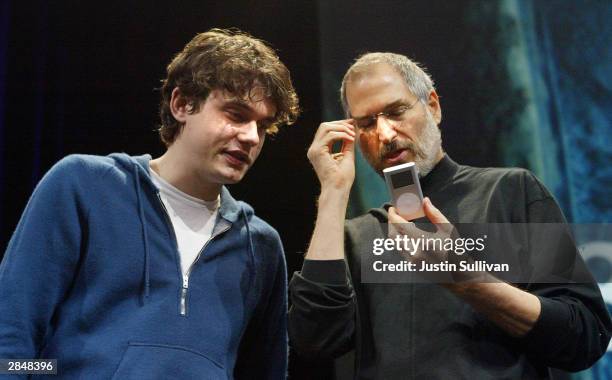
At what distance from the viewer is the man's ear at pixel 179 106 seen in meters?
1.50

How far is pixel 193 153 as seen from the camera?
4.63 feet

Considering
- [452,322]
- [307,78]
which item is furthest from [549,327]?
[307,78]

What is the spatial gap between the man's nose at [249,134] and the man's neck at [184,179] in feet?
0.42

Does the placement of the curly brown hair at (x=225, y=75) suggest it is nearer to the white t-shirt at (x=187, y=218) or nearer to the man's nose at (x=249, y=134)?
the man's nose at (x=249, y=134)

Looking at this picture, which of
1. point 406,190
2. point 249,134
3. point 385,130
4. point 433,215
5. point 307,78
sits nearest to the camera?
point 433,215

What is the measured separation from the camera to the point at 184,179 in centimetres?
143

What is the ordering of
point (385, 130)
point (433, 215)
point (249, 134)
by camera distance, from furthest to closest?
1. point (385, 130)
2. point (249, 134)
3. point (433, 215)

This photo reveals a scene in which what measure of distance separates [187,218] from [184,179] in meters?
0.09

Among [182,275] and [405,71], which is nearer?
[182,275]

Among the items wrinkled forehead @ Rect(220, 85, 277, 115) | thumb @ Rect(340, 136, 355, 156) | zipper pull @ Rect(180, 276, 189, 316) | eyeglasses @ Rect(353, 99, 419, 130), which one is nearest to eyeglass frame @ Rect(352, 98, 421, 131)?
eyeglasses @ Rect(353, 99, 419, 130)

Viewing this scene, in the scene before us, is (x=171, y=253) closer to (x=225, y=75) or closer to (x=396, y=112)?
(x=225, y=75)

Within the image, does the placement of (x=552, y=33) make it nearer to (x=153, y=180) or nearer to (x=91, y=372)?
(x=153, y=180)

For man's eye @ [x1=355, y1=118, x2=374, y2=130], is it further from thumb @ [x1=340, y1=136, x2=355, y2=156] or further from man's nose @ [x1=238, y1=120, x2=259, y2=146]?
man's nose @ [x1=238, y1=120, x2=259, y2=146]

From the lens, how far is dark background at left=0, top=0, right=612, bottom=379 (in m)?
1.86
